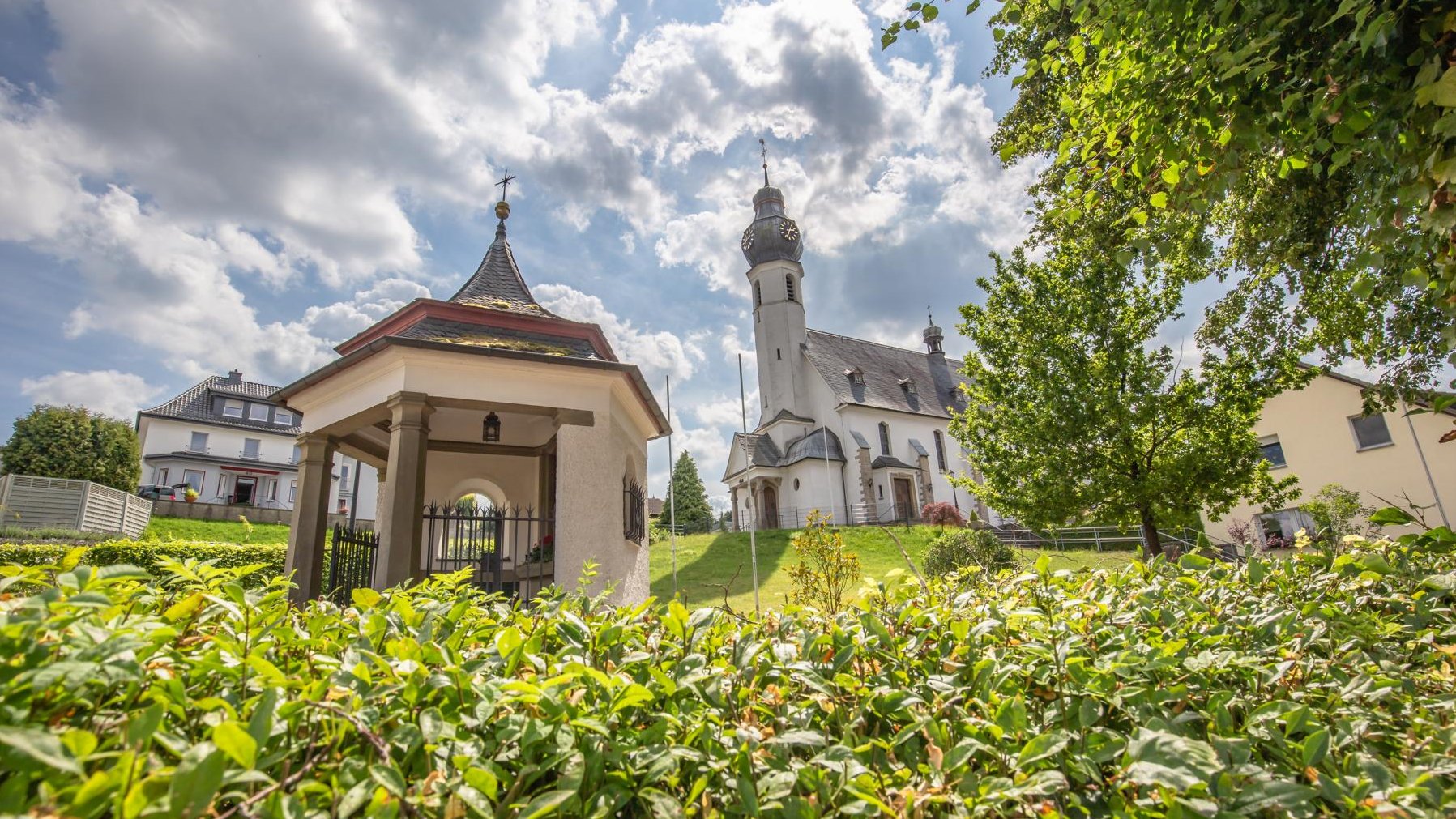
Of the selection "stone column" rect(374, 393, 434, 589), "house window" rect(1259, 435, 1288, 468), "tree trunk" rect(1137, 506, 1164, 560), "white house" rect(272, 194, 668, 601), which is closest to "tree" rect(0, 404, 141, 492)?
"white house" rect(272, 194, 668, 601)

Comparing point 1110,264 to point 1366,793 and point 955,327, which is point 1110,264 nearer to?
point 955,327

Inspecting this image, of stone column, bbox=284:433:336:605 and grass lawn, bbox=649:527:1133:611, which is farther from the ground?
stone column, bbox=284:433:336:605

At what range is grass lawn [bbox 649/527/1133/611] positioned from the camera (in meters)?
16.9

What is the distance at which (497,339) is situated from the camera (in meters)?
9.42

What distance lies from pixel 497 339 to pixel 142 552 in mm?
16253

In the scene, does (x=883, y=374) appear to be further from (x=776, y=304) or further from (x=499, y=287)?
(x=499, y=287)

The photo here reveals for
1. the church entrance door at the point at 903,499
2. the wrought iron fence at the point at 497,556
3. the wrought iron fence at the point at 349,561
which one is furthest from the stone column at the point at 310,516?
the church entrance door at the point at 903,499

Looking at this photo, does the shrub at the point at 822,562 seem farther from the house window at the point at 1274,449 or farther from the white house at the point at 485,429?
the house window at the point at 1274,449

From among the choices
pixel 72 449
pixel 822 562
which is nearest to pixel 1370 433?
pixel 822 562

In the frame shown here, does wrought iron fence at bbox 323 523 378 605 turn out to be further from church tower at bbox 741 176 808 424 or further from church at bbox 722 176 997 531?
church tower at bbox 741 176 808 424

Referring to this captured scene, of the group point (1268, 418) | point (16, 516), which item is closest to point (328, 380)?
point (16, 516)

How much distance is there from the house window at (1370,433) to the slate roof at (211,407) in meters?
54.5

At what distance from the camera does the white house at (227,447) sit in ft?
138

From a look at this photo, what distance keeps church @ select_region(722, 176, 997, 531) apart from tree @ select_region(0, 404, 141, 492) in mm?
27906
